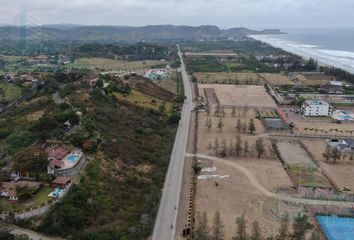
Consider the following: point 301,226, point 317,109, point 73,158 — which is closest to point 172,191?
point 73,158

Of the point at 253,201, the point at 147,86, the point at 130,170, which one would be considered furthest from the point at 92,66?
the point at 253,201

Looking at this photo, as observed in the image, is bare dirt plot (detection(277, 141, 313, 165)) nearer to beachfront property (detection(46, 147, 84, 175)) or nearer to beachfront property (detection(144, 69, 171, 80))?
beachfront property (detection(46, 147, 84, 175))

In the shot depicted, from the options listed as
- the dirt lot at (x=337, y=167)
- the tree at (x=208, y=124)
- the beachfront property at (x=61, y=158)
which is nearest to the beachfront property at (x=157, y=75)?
the tree at (x=208, y=124)

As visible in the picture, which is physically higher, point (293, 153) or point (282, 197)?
point (293, 153)

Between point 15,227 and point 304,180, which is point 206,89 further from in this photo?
point 15,227

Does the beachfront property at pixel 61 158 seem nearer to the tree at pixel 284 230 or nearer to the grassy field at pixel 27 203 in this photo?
the grassy field at pixel 27 203

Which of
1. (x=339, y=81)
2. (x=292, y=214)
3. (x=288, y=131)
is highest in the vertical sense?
(x=339, y=81)

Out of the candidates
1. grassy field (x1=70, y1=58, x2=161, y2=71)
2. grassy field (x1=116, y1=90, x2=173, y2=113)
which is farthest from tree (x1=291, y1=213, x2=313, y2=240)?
grassy field (x1=70, y1=58, x2=161, y2=71)

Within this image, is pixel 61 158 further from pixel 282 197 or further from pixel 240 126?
pixel 240 126
